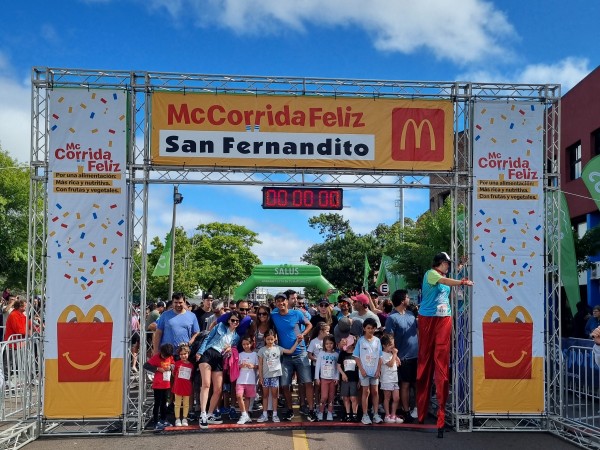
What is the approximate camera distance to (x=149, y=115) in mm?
8930

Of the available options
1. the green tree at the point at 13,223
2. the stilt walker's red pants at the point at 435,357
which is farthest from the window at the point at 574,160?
the green tree at the point at 13,223

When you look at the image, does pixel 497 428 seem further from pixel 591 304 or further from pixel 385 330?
pixel 591 304

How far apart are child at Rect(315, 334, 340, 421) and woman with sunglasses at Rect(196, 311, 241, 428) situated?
1283 mm

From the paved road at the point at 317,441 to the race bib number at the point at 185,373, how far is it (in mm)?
768

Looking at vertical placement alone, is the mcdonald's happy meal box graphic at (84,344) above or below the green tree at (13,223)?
below

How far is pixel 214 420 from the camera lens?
9.02 metres

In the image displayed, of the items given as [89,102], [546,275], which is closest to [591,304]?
[546,275]

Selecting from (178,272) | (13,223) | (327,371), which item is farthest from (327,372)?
(178,272)

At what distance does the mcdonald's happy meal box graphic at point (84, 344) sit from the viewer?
28.1 ft

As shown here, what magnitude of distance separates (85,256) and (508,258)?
230 inches

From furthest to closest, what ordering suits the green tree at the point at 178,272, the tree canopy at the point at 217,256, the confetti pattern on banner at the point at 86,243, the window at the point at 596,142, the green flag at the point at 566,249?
the tree canopy at the point at 217,256 < the green tree at the point at 178,272 < the window at the point at 596,142 < the green flag at the point at 566,249 < the confetti pattern on banner at the point at 86,243

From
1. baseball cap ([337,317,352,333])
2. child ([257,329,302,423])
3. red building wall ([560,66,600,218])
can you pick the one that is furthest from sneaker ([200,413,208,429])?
red building wall ([560,66,600,218])

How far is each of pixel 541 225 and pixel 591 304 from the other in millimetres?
13887

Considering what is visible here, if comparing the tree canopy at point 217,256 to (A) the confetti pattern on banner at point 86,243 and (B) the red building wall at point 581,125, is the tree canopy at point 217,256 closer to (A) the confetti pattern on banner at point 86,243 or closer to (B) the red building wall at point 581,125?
(B) the red building wall at point 581,125
